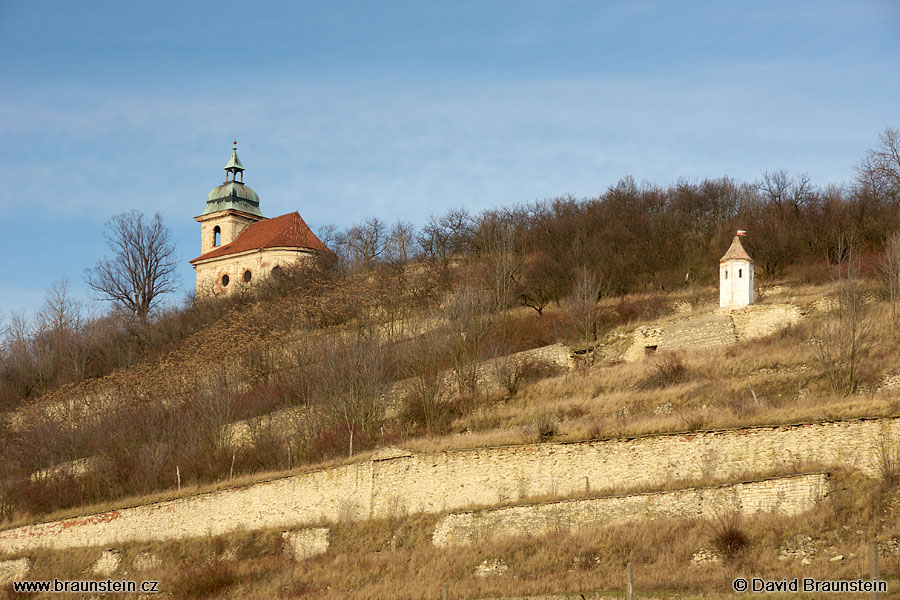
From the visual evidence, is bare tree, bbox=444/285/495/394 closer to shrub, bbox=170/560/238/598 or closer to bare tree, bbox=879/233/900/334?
shrub, bbox=170/560/238/598

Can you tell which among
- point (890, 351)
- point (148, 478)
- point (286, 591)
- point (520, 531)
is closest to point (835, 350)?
point (890, 351)

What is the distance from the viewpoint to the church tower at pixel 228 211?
66.8 metres

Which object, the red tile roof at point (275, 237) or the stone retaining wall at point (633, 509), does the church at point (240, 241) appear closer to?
the red tile roof at point (275, 237)

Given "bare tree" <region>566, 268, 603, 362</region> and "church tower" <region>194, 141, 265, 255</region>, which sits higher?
"church tower" <region>194, 141, 265, 255</region>

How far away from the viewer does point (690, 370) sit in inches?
1204

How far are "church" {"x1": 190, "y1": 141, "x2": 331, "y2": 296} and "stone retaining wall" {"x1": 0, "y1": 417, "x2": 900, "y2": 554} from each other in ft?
105

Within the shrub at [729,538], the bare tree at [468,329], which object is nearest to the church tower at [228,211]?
the bare tree at [468,329]

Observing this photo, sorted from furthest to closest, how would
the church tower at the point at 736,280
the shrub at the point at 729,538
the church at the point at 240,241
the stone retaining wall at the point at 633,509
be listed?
the church at the point at 240,241 < the church tower at the point at 736,280 < the stone retaining wall at the point at 633,509 < the shrub at the point at 729,538

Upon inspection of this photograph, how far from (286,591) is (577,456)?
7.87 meters

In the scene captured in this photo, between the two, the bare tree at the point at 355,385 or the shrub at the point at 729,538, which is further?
the bare tree at the point at 355,385

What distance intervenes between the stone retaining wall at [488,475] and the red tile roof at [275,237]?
109 feet

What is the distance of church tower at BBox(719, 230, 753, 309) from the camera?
119 ft

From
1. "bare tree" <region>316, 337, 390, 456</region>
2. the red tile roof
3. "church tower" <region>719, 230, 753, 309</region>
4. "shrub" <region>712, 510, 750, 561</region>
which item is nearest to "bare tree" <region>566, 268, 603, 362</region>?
"church tower" <region>719, 230, 753, 309</region>

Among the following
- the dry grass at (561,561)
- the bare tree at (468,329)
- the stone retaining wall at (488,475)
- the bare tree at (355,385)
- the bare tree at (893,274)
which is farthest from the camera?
the bare tree at (468,329)
